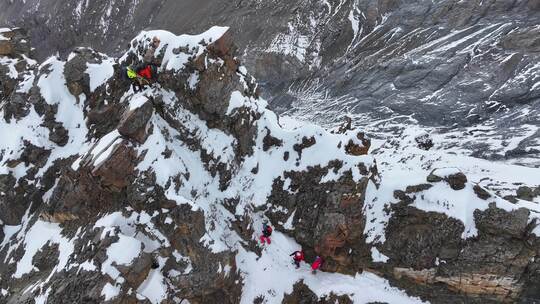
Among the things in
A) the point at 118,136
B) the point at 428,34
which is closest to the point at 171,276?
the point at 118,136

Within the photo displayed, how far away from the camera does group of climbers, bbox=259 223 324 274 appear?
55.0ft

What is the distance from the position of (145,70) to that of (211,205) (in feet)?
23.0

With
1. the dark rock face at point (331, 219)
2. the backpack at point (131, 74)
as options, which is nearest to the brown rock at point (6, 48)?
the backpack at point (131, 74)

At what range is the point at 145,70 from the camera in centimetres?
1878

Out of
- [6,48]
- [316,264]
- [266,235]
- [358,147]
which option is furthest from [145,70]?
[316,264]

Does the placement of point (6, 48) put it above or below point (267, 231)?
above

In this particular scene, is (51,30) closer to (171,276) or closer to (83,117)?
(83,117)

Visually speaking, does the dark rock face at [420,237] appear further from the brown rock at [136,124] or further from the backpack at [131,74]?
the backpack at [131,74]

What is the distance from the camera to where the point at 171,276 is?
15070mm

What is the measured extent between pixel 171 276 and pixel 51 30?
69.4m

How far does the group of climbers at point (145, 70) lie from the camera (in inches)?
728

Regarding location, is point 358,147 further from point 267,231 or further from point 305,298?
point 305,298

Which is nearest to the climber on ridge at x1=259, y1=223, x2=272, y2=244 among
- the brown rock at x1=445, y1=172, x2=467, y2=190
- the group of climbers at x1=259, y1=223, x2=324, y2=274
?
the group of climbers at x1=259, y1=223, x2=324, y2=274

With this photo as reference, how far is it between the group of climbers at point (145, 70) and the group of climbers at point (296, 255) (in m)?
8.69
